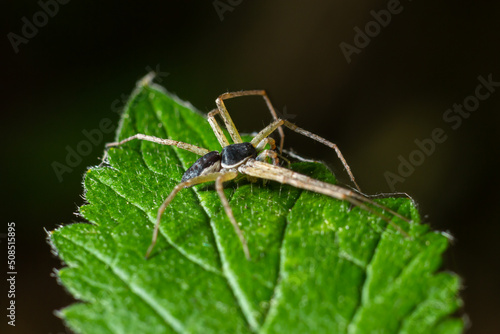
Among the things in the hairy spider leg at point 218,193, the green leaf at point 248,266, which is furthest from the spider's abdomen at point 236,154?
the green leaf at point 248,266

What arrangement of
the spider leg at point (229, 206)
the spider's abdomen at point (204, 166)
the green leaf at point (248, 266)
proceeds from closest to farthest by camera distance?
the green leaf at point (248, 266)
the spider leg at point (229, 206)
the spider's abdomen at point (204, 166)

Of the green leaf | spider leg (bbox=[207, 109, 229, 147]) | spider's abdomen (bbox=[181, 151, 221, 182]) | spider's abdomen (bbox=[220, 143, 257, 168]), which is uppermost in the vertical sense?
spider leg (bbox=[207, 109, 229, 147])

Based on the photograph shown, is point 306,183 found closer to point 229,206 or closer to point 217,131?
point 229,206

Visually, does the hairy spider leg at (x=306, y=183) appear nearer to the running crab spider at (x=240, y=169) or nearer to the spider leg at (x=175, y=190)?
the running crab spider at (x=240, y=169)

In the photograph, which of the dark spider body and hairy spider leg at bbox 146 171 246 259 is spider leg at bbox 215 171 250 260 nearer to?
hairy spider leg at bbox 146 171 246 259

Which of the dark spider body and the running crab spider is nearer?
the running crab spider

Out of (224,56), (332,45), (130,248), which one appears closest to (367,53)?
(332,45)

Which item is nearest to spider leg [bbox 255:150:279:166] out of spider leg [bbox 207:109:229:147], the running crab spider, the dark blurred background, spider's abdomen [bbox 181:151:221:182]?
the running crab spider
